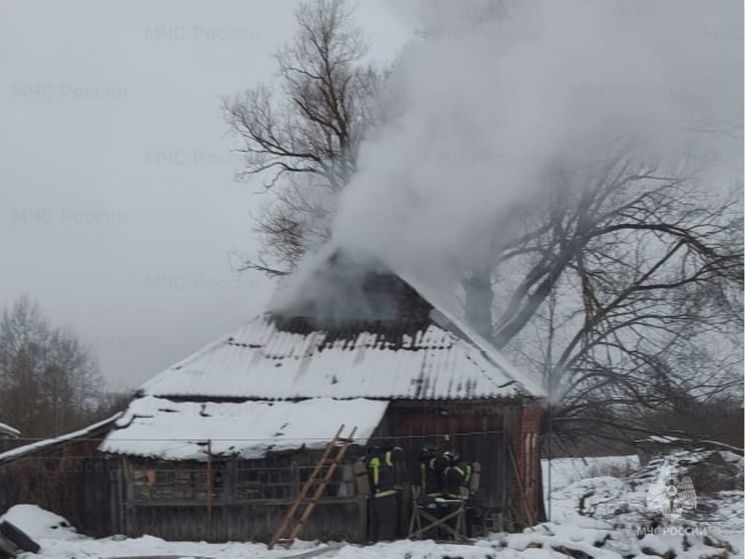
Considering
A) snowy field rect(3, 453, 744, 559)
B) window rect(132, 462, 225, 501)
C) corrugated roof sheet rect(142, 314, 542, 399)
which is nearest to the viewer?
snowy field rect(3, 453, 744, 559)

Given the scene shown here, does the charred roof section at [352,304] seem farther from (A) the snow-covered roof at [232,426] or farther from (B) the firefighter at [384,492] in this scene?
(B) the firefighter at [384,492]

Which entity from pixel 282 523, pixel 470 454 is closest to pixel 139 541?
pixel 282 523

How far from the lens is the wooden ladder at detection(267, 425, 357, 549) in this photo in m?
17.0

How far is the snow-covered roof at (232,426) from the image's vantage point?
59.5ft

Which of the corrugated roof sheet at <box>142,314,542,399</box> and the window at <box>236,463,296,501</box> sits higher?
the corrugated roof sheet at <box>142,314,542,399</box>

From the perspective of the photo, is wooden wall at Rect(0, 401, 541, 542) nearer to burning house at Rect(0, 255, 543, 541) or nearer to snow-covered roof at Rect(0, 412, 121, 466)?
burning house at Rect(0, 255, 543, 541)

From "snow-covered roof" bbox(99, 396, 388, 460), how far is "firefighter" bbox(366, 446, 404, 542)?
1.72 ft

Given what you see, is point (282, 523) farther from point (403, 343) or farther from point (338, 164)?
point (338, 164)

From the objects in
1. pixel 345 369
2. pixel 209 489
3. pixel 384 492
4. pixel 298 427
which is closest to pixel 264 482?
pixel 209 489

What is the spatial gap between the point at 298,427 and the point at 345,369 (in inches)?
91.4

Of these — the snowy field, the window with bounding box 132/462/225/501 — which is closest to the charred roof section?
the window with bounding box 132/462/225/501

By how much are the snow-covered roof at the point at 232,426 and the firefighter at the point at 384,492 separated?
1.72ft

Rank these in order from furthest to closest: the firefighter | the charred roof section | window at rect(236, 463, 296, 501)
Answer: the charred roof section < window at rect(236, 463, 296, 501) < the firefighter

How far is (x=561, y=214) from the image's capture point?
25.8 metres
